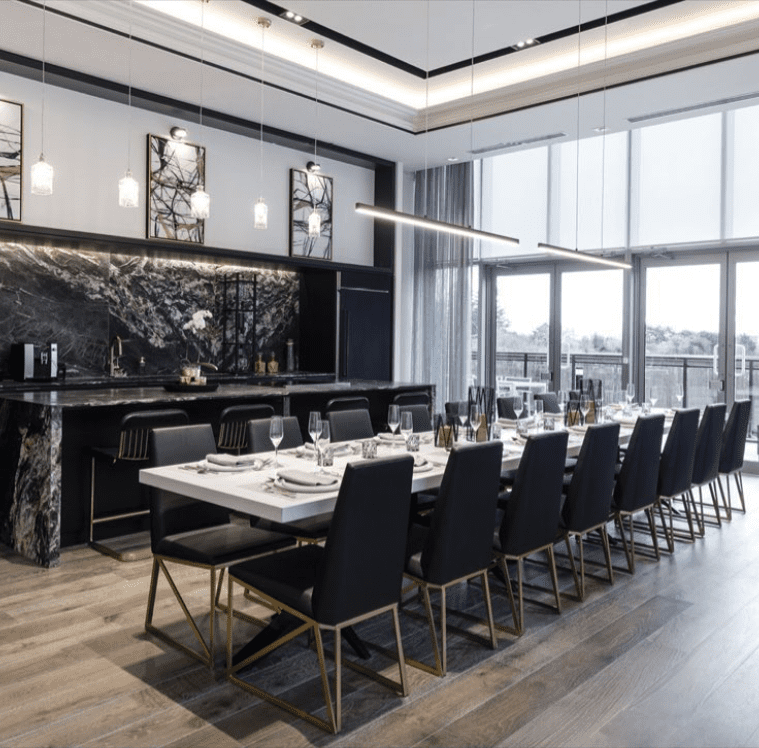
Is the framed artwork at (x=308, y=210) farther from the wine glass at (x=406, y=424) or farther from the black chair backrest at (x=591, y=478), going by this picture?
the black chair backrest at (x=591, y=478)

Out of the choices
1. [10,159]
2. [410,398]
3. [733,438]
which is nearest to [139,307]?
[10,159]

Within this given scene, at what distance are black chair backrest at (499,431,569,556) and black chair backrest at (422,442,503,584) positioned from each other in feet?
0.64

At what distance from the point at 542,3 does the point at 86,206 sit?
12.5 ft

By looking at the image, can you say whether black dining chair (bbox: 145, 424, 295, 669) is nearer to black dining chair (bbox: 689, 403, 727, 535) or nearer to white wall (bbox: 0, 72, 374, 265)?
black dining chair (bbox: 689, 403, 727, 535)

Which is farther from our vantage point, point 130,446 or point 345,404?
point 345,404

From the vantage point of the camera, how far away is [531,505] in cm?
329

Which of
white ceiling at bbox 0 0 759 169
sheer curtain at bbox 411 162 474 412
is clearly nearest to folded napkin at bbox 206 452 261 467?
white ceiling at bbox 0 0 759 169

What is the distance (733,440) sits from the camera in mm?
5523

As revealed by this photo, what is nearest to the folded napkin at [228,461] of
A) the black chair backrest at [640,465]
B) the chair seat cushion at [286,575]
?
the chair seat cushion at [286,575]

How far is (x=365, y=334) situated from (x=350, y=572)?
5.69 metres

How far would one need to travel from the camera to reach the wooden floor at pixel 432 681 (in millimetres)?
2480

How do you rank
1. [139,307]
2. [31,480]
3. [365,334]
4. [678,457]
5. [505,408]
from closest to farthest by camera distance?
[31,480], [678,457], [505,408], [139,307], [365,334]

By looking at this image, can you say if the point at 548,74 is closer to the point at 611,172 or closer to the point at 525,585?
the point at 611,172

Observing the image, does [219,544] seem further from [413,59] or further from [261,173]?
[261,173]
